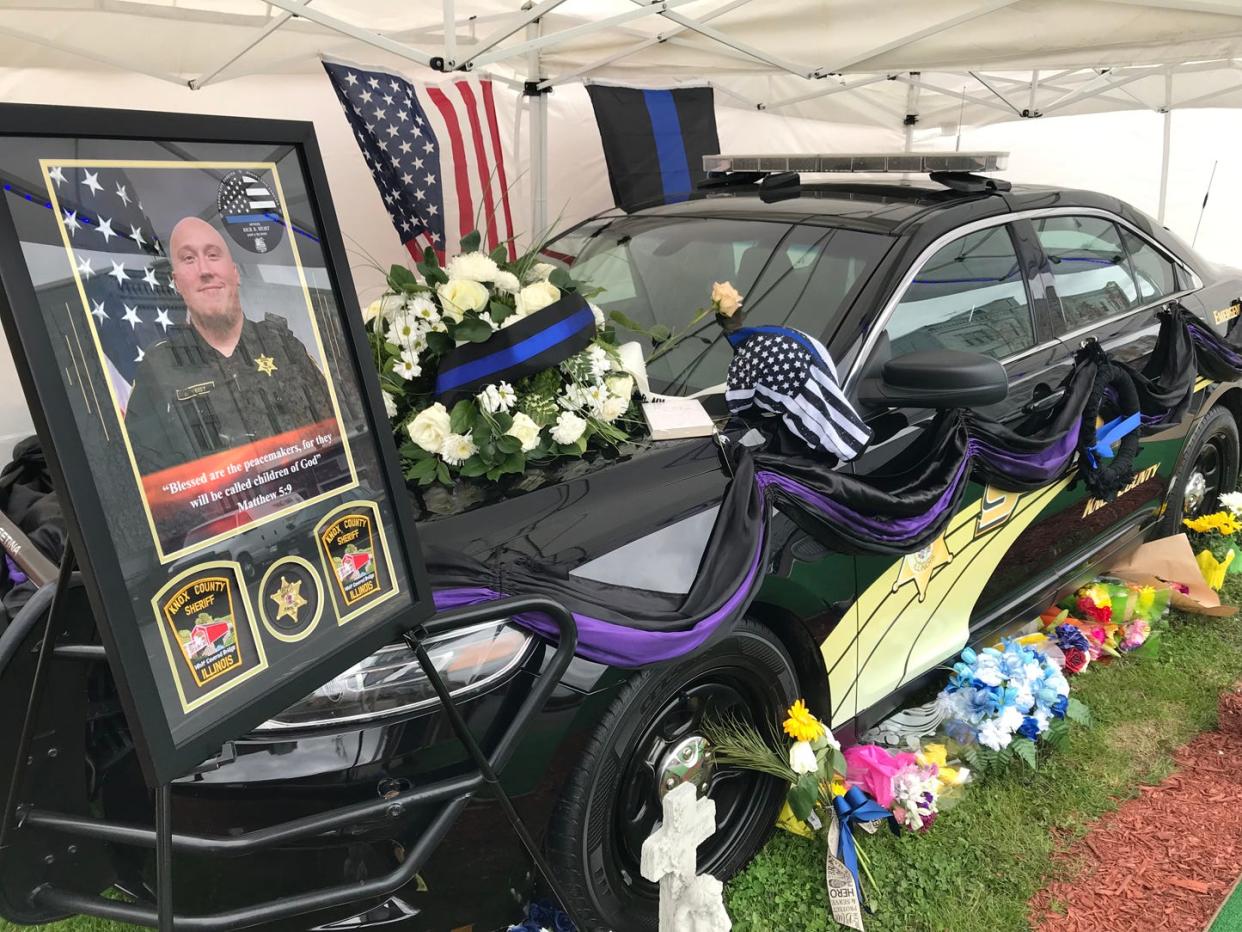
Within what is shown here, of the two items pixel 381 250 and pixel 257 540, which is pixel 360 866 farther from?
pixel 381 250

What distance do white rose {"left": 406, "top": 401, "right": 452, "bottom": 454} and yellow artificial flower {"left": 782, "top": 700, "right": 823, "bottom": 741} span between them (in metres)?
1.11

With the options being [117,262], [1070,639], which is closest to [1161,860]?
[1070,639]

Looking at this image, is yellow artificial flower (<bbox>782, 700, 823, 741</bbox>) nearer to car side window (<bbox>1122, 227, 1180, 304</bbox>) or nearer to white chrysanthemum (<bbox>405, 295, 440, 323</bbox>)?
white chrysanthemum (<bbox>405, 295, 440, 323</bbox>)

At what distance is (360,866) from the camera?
164 cm

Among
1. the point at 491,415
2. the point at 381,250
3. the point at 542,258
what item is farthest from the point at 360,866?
the point at 381,250

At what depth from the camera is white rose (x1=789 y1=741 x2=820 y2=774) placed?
7.25ft

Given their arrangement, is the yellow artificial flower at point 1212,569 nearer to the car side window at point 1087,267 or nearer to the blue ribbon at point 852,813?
the car side window at point 1087,267

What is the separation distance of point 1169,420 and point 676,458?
2429 millimetres

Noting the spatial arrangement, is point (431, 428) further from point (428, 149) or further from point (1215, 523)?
point (1215, 523)

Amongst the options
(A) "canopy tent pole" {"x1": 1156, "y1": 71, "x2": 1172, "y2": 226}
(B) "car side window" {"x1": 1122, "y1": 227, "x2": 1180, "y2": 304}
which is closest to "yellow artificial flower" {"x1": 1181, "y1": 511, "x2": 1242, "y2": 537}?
(B) "car side window" {"x1": 1122, "y1": 227, "x2": 1180, "y2": 304}

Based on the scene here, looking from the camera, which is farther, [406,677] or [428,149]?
[428,149]

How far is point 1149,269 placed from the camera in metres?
3.74

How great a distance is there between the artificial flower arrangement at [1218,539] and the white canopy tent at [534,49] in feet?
6.75

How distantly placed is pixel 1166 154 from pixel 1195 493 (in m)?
6.19
